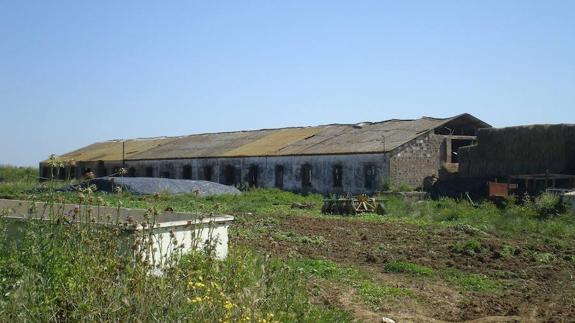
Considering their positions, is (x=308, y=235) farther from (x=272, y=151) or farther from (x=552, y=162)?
(x=272, y=151)

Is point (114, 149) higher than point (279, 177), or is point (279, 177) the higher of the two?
point (114, 149)

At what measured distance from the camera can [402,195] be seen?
27.1m

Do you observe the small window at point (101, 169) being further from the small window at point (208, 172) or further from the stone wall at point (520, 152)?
the stone wall at point (520, 152)

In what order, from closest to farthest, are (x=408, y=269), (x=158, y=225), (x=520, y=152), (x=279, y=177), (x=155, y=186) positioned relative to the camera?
1. (x=158, y=225)
2. (x=408, y=269)
3. (x=520, y=152)
4. (x=155, y=186)
5. (x=279, y=177)

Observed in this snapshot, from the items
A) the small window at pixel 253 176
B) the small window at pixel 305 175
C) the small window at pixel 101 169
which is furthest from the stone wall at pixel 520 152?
the small window at pixel 101 169

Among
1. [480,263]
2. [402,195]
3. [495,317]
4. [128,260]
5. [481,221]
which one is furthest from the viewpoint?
[402,195]

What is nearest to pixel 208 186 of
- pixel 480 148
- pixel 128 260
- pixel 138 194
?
pixel 138 194

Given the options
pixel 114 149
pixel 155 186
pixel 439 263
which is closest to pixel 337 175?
pixel 155 186

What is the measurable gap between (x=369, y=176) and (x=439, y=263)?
61.6 feet

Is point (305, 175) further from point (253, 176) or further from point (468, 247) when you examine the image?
point (468, 247)

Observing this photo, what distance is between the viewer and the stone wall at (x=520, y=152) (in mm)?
27297

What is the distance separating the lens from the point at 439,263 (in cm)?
1237

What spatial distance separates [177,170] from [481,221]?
1014 inches

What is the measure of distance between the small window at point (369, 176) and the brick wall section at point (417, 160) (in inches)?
38.7
